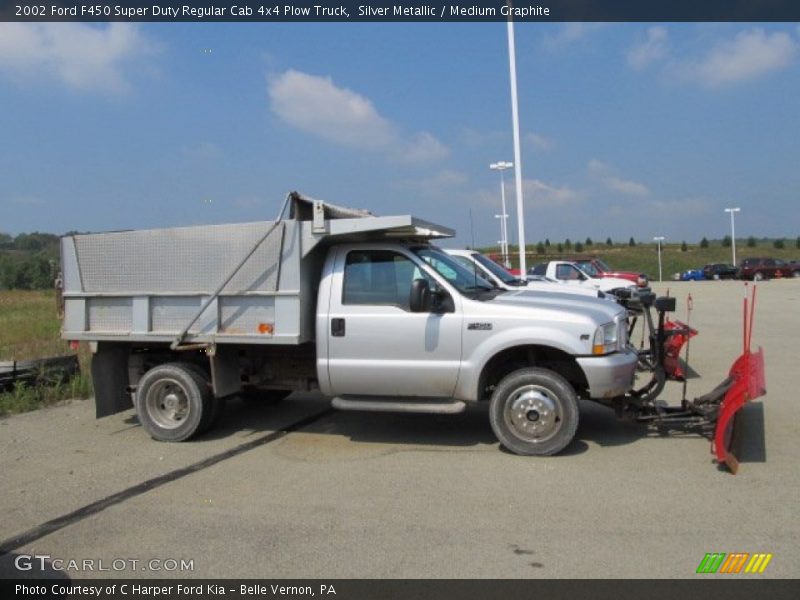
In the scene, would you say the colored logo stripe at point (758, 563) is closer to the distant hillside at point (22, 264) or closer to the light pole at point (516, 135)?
the light pole at point (516, 135)

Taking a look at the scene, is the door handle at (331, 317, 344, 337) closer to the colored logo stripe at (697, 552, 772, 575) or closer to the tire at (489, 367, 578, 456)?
the tire at (489, 367, 578, 456)

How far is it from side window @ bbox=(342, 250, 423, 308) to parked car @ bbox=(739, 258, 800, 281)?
53.4 meters

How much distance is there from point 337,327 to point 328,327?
0.09 meters

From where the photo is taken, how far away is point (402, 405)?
6.54 meters

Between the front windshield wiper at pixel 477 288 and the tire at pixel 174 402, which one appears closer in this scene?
the front windshield wiper at pixel 477 288

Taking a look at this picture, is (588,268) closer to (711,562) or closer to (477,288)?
(477,288)

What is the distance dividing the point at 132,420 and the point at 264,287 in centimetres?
288

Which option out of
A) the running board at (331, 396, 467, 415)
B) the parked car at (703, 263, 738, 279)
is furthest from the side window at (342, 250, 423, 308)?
the parked car at (703, 263, 738, 279)

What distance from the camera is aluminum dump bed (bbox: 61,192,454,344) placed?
6.73 meters

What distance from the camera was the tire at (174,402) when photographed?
7156 millimetres

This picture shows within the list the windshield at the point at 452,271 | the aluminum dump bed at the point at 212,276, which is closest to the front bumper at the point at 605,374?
the windshield at the point at 452,271

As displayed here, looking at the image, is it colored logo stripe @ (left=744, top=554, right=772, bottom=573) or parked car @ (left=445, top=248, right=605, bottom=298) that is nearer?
colored logo stripe @ (left=744, top=554, right=772, bottom=573)

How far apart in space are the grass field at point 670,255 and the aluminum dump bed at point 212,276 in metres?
60.3
